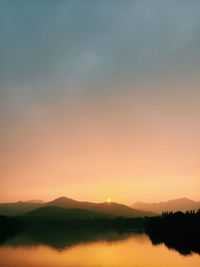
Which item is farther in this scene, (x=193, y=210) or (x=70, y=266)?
(x=193, y=210)

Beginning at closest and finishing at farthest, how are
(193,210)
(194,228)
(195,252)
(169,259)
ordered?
(169,259), (195,252), (194,228), (193,210)

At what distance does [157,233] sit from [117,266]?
10297 centimetres

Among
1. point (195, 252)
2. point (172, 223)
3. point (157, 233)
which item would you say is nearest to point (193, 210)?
point (172, 223)

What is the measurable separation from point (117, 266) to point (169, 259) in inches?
469

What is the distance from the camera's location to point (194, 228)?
12575cm

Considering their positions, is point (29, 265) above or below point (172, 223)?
below

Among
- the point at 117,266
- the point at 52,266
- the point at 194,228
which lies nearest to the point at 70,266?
the point at 52,266

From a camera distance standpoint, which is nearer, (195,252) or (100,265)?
(100,265)

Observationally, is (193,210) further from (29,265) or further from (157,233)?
(29,265)

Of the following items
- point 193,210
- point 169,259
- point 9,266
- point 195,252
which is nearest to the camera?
point 9,266

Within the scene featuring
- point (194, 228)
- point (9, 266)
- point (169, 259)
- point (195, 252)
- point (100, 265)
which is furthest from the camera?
point (194, 228)

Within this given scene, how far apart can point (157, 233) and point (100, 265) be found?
3949 inches

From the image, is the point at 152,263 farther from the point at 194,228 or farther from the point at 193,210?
the point at 193,210

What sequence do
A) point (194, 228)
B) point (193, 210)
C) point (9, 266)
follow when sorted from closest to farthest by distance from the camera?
1. point (9, 266)
2. point (194, 228)
3. point (193, 210)
